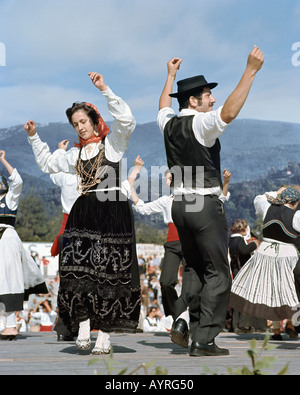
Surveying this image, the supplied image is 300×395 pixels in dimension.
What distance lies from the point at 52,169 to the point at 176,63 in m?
1.37

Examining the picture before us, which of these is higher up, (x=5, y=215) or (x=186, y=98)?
(x=186, y=98)

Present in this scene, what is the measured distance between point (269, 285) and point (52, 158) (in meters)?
2.76

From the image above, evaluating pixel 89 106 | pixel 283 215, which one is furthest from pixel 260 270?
pixel 89 106

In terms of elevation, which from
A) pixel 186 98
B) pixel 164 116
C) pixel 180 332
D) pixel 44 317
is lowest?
pixel 44 317

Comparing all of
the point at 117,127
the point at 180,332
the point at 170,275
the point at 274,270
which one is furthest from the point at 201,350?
the point at 170,275

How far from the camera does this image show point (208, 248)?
15.6 feet

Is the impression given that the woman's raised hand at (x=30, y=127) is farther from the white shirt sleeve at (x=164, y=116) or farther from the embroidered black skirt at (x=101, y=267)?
the white shirt sleeve at (x=164, y=116)

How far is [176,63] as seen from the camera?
550 cm

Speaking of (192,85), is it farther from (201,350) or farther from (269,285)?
(269,285)

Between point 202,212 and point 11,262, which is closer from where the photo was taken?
point 202,212

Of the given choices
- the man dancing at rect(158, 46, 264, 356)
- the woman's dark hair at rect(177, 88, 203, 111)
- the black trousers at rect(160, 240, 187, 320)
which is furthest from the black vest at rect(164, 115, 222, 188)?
the black trousers at rect(160, 240, 187, 320)

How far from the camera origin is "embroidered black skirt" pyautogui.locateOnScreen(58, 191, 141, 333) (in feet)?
16.3

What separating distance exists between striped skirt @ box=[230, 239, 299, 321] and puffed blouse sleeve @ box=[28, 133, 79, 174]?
8.31ft
